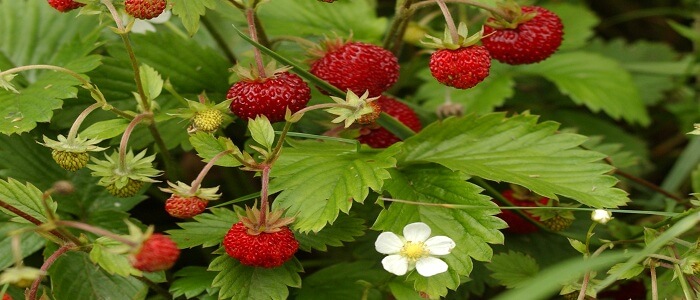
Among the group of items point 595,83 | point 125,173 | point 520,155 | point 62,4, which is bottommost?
point 595,83

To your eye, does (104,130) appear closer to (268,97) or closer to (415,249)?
(268,97)

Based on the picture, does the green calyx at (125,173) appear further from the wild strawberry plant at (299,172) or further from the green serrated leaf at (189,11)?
the green serrated leaf at (189,11)

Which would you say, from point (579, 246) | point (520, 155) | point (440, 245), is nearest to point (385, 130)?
point (520, 155)

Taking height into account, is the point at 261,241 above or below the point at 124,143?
below

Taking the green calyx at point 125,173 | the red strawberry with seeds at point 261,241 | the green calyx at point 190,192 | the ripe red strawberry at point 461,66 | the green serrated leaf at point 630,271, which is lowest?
the green serrated leaf at point 630,271

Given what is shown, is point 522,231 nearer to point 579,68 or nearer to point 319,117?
point 319,117

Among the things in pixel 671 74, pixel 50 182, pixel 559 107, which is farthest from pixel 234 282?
pixel 671 74

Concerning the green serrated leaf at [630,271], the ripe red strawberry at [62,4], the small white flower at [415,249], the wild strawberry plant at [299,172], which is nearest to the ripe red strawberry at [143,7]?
the wild strawberry plant at [299,172]
